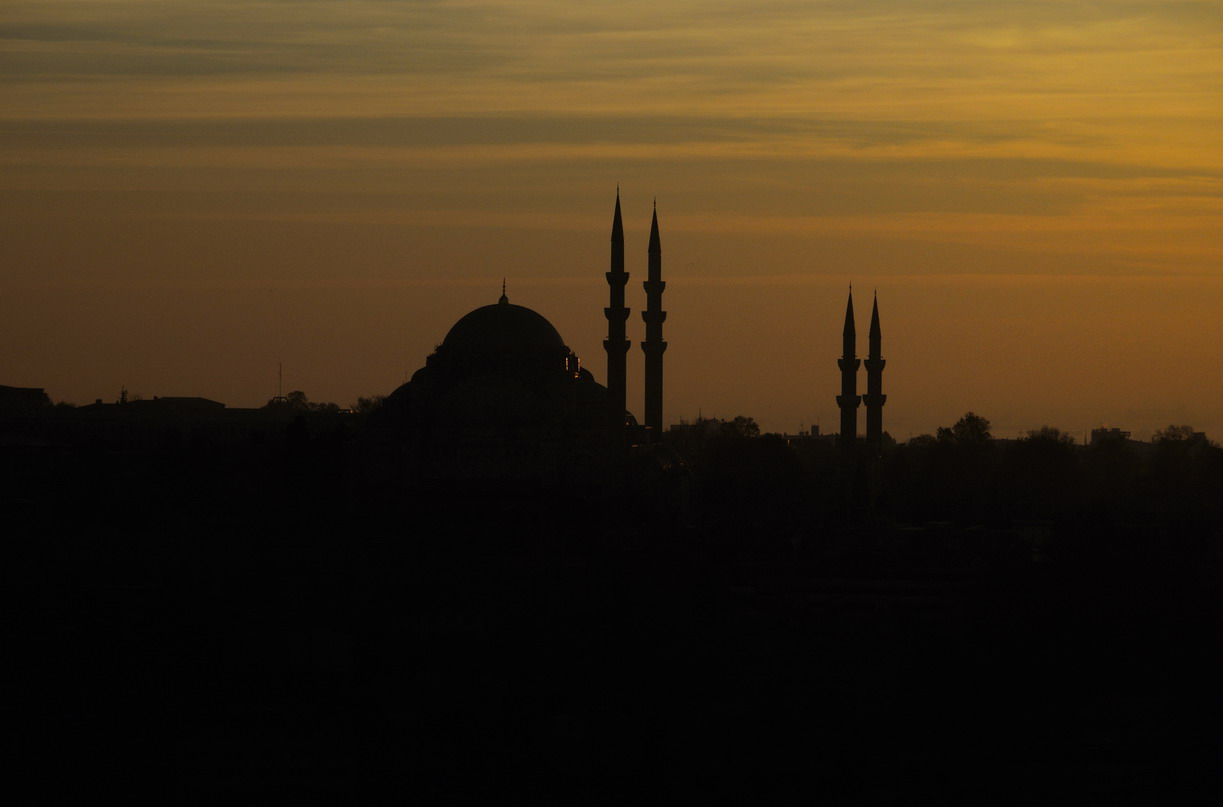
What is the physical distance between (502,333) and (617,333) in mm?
3766

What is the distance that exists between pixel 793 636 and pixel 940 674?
3.84m

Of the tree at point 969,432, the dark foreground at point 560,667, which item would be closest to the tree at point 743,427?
the tree at point 969,432

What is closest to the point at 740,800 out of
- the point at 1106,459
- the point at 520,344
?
the point at 520,344

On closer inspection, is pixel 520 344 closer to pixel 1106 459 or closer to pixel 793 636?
pixel 793 636

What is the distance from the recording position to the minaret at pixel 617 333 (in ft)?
229

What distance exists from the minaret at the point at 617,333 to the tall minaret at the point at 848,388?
8.36m

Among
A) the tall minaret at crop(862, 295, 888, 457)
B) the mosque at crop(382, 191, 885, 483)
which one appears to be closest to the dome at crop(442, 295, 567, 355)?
the mosque at crop(382, 191, 885, 483)

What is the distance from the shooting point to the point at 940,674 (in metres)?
41.9

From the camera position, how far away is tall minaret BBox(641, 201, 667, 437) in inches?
2835

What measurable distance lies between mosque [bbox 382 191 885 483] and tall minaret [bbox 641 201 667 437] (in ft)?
0.09

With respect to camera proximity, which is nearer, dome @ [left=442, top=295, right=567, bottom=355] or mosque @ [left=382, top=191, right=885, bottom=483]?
mosque @ [left=382, top=191, right=885, bottom=483]

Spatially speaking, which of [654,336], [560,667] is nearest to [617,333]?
[654,336]

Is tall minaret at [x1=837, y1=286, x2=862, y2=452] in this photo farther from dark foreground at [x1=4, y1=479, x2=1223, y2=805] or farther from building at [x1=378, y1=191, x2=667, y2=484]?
dark foreground at [x1=4, y1=479, x2=1223, y2=805]

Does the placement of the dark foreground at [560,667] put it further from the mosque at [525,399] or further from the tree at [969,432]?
the tree at [969,432]
